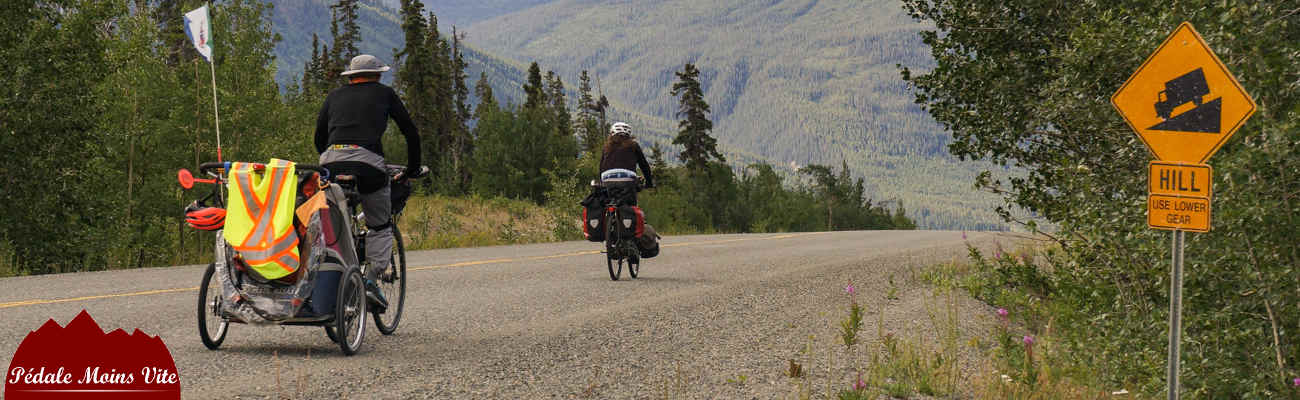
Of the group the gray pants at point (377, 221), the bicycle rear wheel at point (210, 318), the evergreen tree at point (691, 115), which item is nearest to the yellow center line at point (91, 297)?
the bicycle rear wheel at point (210, 318)

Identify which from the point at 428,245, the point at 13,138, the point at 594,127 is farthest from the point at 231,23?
the point at 594,127

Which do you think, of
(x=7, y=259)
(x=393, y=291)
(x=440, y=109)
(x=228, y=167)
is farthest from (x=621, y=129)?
(x=440, y=109)

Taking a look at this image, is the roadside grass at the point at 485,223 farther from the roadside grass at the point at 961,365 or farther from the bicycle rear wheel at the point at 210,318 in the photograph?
the roadside grass at the point at 961,365

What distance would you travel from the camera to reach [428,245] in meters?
20.5

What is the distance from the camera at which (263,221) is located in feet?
19.4

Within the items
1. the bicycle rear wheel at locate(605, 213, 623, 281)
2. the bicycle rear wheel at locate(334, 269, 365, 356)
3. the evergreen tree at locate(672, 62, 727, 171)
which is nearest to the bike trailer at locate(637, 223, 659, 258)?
the bicycle rear wheel at locate(605, 213, 623, 281)

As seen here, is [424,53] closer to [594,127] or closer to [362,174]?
[594,127]

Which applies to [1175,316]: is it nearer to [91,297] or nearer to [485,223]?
[91,297]

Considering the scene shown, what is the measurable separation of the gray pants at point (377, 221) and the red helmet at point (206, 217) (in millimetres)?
930

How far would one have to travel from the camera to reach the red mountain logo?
141 inches

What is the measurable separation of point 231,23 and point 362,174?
20119 mm

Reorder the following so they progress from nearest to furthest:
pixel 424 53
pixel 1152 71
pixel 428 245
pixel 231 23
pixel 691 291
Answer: pixel 1152 71 < pixel 691 291 < pixel 428 245 < pixel 231 23 < pixel 424 53

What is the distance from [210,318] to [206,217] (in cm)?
90

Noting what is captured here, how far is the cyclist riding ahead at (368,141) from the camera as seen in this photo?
22.1ft
